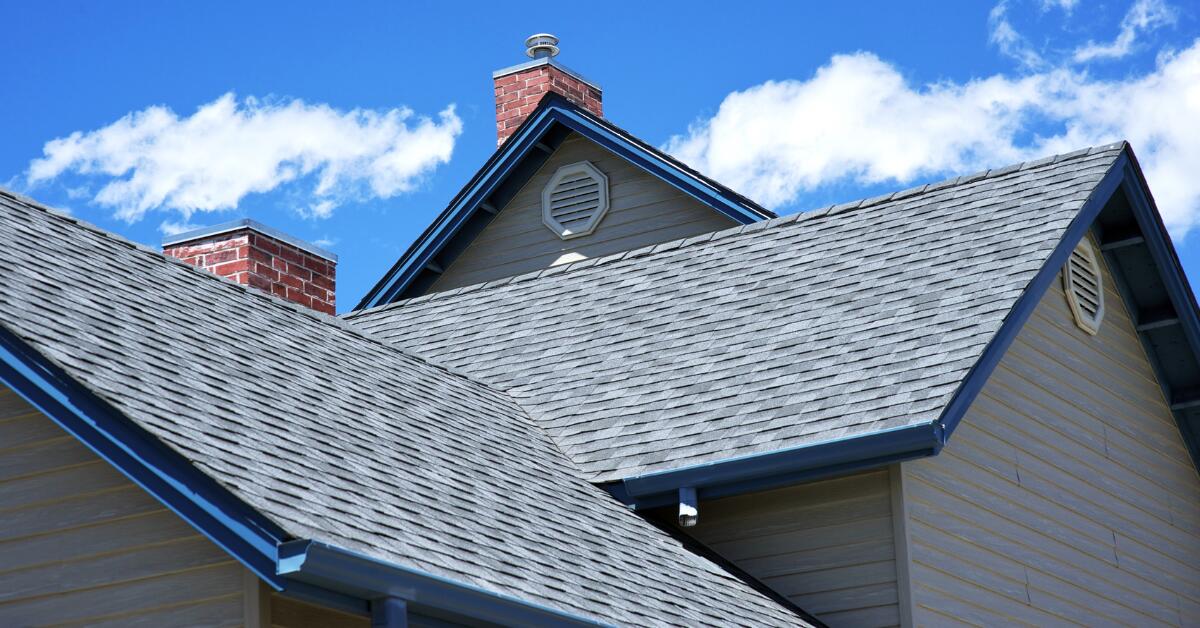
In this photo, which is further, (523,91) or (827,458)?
(523,91)

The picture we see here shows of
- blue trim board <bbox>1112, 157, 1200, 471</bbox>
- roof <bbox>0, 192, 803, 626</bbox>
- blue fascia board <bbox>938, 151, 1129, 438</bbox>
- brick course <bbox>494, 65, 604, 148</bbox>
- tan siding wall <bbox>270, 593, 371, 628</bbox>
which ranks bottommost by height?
tan siding wall <bbox>270, 593, 371, 628</bbox>

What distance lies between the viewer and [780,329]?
1291 centimetres

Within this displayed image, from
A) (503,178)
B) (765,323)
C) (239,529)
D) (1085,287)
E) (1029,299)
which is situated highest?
(503,178)

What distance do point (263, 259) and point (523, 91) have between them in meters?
6.20

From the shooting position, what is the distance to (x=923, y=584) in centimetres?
1079

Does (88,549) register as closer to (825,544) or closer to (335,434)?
(335,434)

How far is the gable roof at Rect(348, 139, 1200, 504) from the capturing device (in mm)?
11086

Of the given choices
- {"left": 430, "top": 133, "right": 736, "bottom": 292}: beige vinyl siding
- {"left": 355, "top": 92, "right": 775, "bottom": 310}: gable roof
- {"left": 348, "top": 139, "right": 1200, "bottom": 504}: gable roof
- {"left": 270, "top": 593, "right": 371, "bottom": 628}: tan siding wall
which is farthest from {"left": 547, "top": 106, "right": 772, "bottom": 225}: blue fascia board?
{"left": 270, "top": 593, "right": 371, "bottom": 628}: tan siding wall

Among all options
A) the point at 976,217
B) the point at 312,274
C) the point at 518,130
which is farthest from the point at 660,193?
the point at 976,217

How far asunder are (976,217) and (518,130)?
6961 mm

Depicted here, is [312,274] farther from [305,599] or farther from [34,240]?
[305,599]

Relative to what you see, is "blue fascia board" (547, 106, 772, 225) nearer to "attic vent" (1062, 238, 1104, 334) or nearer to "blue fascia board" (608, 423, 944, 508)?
"attic vent" (1062, 238, 1104, 334)

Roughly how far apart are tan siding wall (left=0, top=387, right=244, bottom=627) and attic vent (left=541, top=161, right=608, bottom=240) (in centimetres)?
1144

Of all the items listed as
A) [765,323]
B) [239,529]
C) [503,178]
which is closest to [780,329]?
[765,323]
